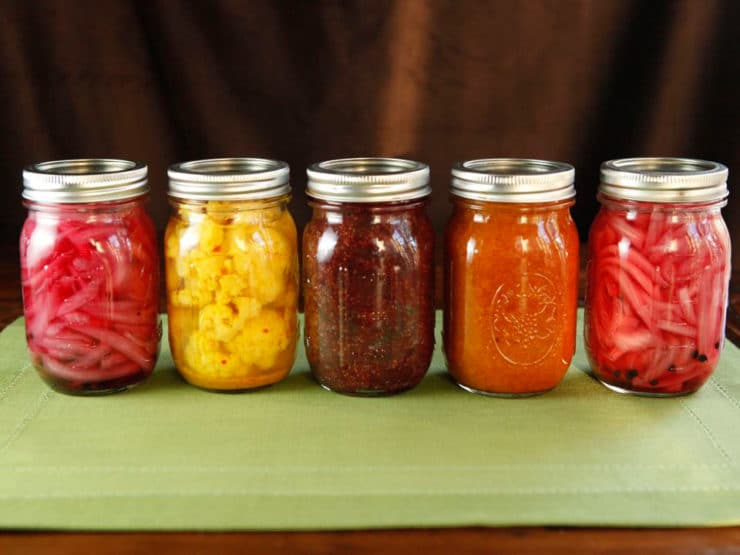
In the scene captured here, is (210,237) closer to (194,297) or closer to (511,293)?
(194,297)

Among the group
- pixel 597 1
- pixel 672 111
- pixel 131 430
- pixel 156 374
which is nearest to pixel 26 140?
pixel 156 374

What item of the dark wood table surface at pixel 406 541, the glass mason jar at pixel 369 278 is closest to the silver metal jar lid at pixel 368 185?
the glass mason jar at pixel 369 278

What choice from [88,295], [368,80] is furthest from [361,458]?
[368,80]

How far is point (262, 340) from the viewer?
1.08 meters

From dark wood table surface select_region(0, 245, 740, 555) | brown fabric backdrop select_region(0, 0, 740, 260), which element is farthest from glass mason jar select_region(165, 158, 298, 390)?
brown fabric backdrop select_region(0, 0, 740, 260)

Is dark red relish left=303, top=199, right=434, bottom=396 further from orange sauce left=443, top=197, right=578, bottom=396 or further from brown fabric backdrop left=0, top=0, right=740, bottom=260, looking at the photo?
brown fabric backdrop left=0, top=0, right=740, bottom=260

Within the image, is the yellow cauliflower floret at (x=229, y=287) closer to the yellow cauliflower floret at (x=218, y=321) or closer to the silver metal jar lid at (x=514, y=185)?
the yellow cauliflower floret at (x=218, y=321)

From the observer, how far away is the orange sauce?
103cm

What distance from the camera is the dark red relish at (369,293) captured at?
104 cm

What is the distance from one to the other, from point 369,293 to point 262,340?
0.13m

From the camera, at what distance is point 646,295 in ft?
3.43

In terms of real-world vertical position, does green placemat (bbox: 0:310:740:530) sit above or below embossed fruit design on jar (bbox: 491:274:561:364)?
below

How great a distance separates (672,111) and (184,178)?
98 cm

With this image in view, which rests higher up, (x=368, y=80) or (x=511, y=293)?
(x=368, y=80)
